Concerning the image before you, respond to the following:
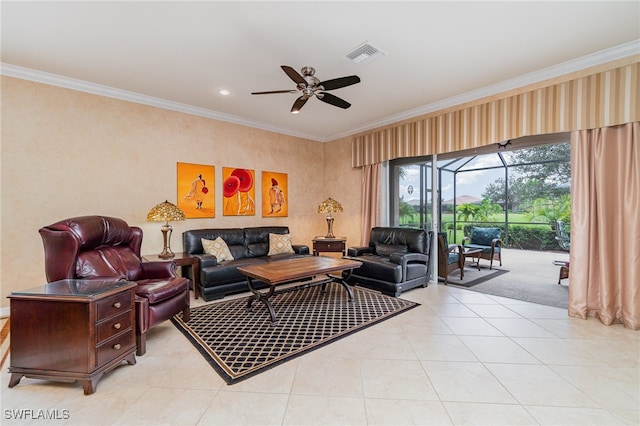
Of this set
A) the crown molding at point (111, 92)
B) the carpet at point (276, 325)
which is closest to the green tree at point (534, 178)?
the carpet at point (276, 325)

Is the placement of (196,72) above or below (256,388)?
above

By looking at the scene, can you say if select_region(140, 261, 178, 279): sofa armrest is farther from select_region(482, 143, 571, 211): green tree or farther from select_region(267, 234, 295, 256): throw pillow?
select_region(482, 143, 571, 211): green tree

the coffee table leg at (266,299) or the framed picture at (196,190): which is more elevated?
the framed picture at (196,190)

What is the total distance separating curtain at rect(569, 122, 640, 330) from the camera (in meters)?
2.85

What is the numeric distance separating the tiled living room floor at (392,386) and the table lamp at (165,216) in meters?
1.50

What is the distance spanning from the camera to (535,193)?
7414 mm

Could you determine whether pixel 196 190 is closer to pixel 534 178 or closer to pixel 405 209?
pixel 405 209

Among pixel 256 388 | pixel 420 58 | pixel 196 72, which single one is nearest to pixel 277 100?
pixel 196 72

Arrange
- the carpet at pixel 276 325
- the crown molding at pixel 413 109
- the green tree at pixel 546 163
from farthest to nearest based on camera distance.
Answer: the green tree at pixel 546 163 → the crown molding at pixel 413 109 → the carpet at pixel 276 325

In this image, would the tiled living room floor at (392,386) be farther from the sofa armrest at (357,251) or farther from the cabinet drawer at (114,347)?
the sofa armrest at (357,251)

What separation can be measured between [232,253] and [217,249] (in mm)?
323

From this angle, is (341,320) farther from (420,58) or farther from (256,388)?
(420,58)

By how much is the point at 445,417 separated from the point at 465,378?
1.66ft

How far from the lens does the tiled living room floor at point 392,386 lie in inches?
66.0
